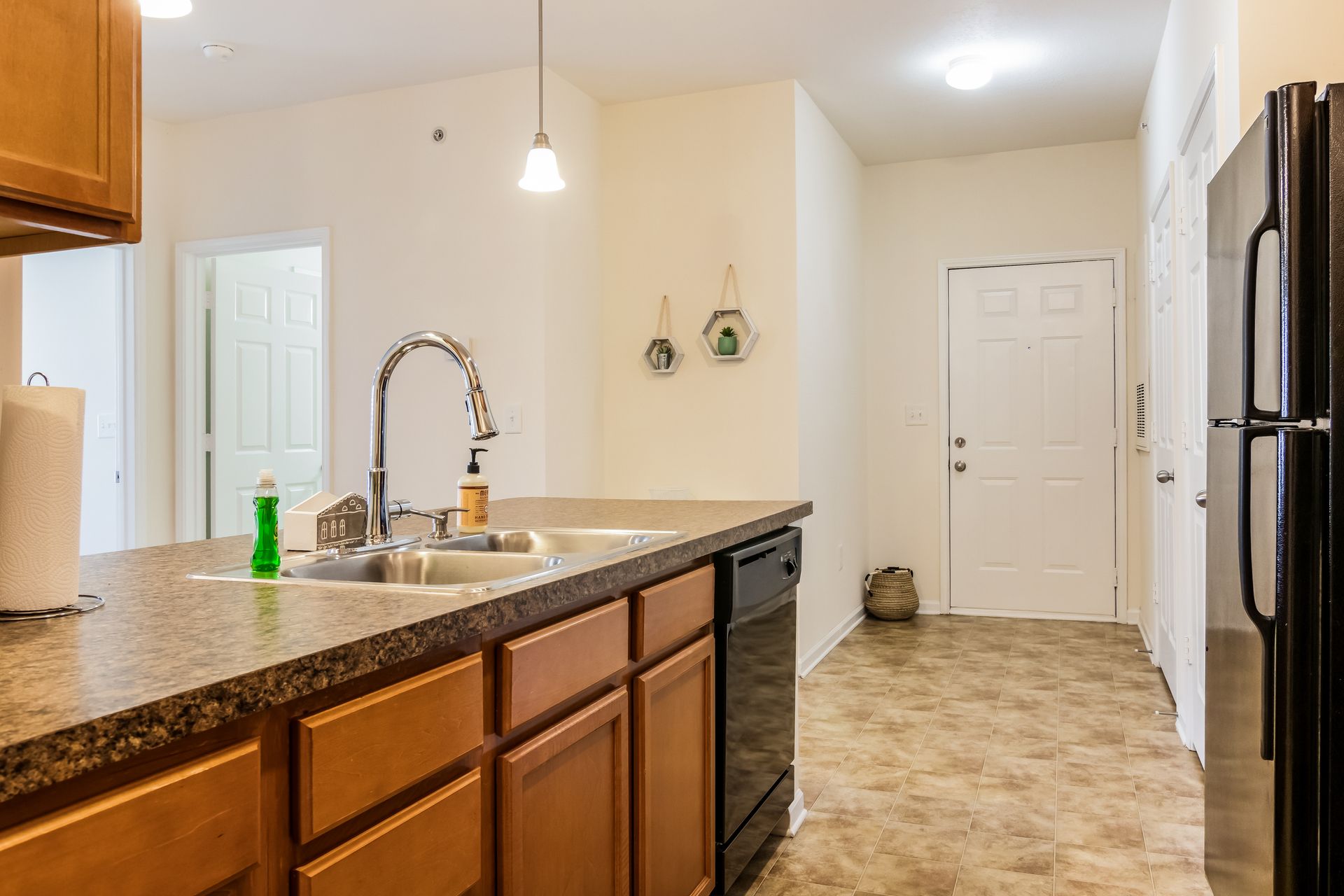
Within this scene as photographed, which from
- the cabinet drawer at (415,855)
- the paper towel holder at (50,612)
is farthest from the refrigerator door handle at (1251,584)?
the paper towel holder at (50,612)

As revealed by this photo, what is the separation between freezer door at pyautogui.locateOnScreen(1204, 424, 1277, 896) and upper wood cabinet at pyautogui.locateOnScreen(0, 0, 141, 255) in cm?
173

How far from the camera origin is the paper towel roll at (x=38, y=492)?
103 centimetres

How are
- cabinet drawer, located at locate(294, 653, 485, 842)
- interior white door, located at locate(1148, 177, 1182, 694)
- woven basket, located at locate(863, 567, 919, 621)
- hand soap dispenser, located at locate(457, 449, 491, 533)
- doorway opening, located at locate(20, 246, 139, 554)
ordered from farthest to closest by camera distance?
woven basket, located at locate(863, 567, 919, 621), doorway opening, located at locate(20, 246, 139, 554), interior white door, located at locate(1148, 177, 1182, 694), hand soap dispenser, located at locate(457, 449, 491, 533), cabinet drawer, located at locate(294, 653, 485, 842)

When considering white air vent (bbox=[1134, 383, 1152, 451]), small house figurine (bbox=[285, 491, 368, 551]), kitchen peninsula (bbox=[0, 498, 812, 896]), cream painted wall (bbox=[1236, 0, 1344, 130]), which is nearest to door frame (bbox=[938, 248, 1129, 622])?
white air vent (bbox=[1134, 383, 1152, 451])

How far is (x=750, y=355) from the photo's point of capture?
4277 mm

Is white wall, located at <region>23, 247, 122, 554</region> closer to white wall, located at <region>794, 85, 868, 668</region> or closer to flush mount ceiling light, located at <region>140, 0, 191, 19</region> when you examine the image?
flush mount ceiling light, located at <region>140, 0, 191, 19</region>

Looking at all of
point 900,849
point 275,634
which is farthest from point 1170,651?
point 275,634

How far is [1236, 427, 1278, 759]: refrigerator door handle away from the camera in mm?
1570

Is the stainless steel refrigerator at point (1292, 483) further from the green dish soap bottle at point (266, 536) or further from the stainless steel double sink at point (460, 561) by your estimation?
the green dish soap bottle at point (266, 536)

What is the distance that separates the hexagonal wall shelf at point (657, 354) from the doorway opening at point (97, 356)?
2493 millimetres

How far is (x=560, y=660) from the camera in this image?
138 cm

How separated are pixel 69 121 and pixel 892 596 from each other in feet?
15.8

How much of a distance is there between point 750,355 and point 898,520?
1.92 metres

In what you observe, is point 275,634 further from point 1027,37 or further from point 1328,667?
point 1027,37
